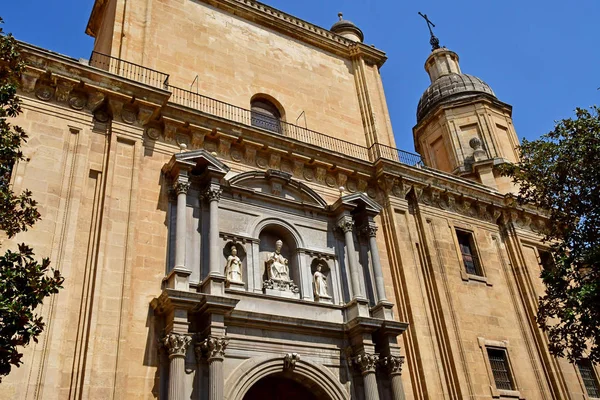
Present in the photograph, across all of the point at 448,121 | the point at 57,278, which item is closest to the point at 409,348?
the point at 57,278

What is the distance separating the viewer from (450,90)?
896 inches

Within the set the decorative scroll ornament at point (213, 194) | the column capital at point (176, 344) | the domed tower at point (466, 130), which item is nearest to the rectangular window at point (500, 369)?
the domed tower at point (466, 130)

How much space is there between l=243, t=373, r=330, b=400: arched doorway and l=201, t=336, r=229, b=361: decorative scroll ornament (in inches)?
64.7

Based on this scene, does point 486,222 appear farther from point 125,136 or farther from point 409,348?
point 125,136

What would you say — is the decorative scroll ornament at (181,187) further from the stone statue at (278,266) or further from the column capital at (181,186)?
the stone statue at (278,266)

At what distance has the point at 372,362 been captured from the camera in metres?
11.8

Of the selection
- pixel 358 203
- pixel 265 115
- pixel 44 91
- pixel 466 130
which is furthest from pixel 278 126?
pixel 466 130

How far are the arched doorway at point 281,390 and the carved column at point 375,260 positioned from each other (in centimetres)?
262

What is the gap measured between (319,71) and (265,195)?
6321 millimetres

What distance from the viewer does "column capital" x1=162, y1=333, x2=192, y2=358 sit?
9914 millimetres

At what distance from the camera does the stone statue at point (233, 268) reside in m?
11.7

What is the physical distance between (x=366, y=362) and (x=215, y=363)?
3.35 metres

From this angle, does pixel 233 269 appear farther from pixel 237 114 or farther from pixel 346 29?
pixel 346 29

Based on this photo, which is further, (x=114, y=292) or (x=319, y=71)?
(x=319, y=71)
